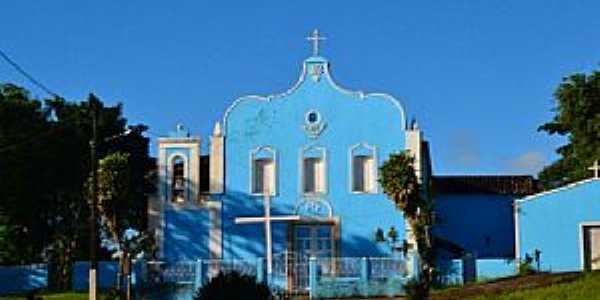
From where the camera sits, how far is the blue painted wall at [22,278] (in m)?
41.5

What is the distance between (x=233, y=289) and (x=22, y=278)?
18.5 meters

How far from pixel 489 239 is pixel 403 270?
1086 centimetres

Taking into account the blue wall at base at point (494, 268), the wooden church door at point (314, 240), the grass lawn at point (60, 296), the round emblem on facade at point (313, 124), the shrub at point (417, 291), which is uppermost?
the round emblem on facade at point (313, 124)

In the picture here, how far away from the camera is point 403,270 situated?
38250 millimetres

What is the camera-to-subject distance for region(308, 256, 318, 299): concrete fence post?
36.5 meters

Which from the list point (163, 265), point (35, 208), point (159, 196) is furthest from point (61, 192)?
point (163, 265)

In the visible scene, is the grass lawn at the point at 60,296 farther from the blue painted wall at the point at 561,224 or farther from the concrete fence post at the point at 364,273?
the blue painted wall at the point at 561,224

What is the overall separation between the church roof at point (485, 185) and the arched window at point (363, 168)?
24.0 ft

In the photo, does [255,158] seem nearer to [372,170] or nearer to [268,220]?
[268,220]

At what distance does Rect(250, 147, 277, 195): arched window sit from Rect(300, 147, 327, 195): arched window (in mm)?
944

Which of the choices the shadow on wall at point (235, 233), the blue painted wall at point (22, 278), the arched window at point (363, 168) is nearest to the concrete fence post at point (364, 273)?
the shadow on wall at point (235, 233)

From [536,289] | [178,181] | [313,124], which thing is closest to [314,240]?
[313,124]

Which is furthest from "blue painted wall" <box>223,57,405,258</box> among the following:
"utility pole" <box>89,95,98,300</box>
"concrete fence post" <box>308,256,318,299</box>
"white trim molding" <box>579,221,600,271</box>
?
"utility pole" <box>89,95,98,300</box>

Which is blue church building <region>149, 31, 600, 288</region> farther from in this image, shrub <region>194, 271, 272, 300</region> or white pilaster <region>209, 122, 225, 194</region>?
shrub <region>194, 271, 272, 300</region>
